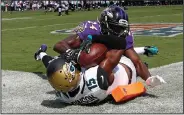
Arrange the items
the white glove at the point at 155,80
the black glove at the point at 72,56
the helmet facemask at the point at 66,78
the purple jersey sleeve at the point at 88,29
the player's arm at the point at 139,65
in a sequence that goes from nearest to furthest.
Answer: the helmet facemask at the point at 66,78 → the black glove at the point at 72,56 → the white glove at the point at 155,80 → the purple jersey sleeve at the point at 88,29 → the player's arm at the point at 139,65

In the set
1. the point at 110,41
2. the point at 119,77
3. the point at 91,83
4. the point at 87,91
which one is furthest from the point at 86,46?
the point at 119,77

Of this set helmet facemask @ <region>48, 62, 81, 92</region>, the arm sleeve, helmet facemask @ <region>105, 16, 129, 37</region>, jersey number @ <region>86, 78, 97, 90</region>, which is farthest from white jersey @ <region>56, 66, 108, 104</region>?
helmet facemask @ <region>105, 16, 129, 37</region>

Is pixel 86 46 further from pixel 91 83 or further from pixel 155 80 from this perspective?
pixel 155 80

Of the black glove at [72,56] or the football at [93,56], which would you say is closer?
the black glove at [72,56]

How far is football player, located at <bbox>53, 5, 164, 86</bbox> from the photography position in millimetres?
6227

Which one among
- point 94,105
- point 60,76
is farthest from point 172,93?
point 60,76

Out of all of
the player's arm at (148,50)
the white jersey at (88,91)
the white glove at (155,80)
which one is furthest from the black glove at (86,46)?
the player's arm at (148,50)

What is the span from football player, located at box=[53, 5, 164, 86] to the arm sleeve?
0.20m

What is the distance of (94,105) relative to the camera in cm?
603

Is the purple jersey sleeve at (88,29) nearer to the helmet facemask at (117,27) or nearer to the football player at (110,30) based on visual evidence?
the football player at (110,30)

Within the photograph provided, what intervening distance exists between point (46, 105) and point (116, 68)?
1.18 metres

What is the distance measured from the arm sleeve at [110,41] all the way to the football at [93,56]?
8 cm

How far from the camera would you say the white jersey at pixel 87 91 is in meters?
5.82

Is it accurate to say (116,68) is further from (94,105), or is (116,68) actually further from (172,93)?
(172,93)
